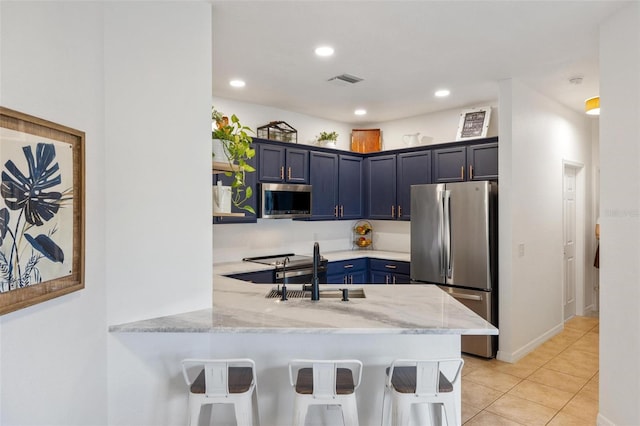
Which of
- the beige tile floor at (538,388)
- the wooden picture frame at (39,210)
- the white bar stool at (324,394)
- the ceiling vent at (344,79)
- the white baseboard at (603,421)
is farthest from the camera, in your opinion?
the ceiling vent at (344,79)

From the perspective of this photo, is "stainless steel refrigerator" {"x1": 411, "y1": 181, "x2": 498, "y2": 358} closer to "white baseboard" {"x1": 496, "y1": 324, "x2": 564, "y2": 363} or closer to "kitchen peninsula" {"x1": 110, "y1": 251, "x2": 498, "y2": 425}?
"white baseboard" {"x1": 496, "y1": 324, "x2": 564, "y2": 363}

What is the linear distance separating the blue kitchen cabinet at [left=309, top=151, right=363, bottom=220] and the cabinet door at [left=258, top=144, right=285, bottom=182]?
46cm

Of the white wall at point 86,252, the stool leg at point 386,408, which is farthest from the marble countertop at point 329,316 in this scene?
the stool leg at point 386,408

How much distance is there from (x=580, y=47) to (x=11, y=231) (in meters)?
3.69

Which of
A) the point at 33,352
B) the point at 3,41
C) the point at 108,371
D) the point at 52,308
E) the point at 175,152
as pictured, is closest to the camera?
the point at 3,41

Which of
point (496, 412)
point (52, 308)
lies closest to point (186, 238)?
point (52, 308)

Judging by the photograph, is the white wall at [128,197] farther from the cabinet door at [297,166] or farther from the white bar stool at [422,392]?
Answer: the cabinet door at [297,166]

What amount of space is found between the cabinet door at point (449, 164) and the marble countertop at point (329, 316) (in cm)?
213

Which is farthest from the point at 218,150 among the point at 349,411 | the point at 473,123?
the point at 473,123

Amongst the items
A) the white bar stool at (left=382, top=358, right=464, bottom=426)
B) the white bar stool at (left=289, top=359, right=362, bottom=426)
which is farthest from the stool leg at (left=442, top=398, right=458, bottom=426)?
the white bar stool at (left=289, top=359, right=362, bottom=426)

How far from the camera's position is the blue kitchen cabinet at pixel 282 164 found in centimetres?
433

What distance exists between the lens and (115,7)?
2.01 m

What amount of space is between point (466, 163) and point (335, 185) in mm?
1605

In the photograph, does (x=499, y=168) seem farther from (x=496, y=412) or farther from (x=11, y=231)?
(x=11, y=231)
